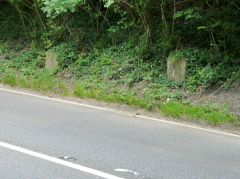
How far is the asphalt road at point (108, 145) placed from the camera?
19.0 ft

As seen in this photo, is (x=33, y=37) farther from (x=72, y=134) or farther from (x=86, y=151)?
(x=86, y=151)

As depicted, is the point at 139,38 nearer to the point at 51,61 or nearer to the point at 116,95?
the point at 116,95

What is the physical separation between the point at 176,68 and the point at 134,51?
2203 mm

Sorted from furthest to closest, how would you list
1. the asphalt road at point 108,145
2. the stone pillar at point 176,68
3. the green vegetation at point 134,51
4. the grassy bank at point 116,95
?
the stone pillar at point 176,68 → the green vegetation at point 134,51 → the grassy bank at point 116,95 → the asphalt road at point 108,145

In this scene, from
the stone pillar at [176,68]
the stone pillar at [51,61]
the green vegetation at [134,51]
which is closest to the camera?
the green vegetation at [134,51]

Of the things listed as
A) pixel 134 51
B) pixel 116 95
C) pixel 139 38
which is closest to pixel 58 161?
pixel 116 95

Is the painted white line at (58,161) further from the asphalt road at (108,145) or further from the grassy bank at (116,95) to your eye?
the grassy bank at (116,95)

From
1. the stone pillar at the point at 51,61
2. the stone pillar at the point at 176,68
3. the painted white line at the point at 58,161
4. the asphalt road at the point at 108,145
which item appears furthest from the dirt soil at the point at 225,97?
the stone pillar at the point at 51,61

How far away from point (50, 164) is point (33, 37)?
470 inches

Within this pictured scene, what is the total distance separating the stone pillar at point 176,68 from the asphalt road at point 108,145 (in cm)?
271

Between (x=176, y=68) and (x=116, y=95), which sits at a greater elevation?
(x=176, y=68)

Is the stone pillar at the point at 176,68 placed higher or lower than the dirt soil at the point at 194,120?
higher

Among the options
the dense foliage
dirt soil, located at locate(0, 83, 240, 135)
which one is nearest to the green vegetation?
the dense foliage

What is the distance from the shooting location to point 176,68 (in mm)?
11617
